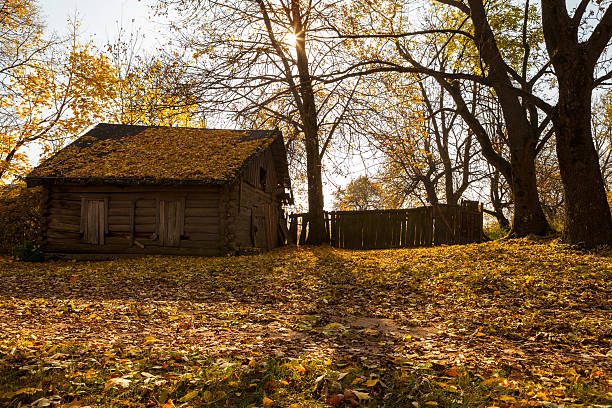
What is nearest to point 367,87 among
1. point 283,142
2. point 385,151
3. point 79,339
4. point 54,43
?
point 385,151

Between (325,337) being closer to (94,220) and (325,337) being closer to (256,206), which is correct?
(94,220)

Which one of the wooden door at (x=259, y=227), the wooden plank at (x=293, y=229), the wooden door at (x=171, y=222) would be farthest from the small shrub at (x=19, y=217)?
the wooden plank at (x=293, y=229)

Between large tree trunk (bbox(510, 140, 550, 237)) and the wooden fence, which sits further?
the wooden fence

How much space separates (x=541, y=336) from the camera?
209 inches

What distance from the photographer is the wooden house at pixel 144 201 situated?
1578 cm

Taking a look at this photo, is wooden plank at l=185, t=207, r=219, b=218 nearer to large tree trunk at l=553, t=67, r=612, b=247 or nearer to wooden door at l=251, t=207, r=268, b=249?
wooden door at l=251, t=207, r=268, b=249

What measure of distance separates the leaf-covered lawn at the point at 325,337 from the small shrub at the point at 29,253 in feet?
21.3

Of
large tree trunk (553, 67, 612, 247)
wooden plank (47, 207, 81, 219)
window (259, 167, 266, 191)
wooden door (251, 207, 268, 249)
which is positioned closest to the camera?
large tree trunk (553, 67, 612, 247)

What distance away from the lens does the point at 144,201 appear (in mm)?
16297

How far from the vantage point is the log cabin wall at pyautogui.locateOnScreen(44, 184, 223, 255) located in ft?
52.4

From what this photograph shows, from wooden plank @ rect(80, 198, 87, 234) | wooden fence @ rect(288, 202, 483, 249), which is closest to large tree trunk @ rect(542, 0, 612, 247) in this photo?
wooden fence @ rect(288, 202, 483, 249)

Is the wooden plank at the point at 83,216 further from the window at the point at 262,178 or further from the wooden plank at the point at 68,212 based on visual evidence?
the window at the point at 262,178

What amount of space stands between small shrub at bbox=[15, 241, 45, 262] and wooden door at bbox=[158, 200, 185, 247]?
16.5ft

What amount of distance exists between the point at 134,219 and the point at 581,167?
15596 mm
